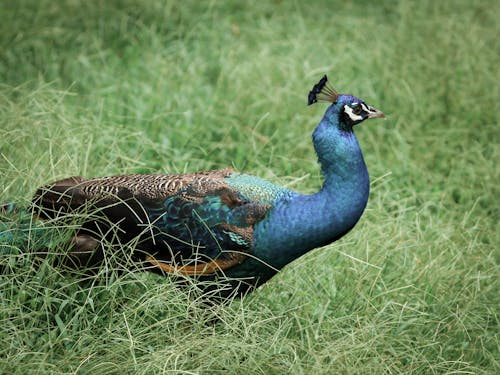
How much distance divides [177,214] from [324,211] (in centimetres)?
59

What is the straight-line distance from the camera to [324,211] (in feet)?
11.5

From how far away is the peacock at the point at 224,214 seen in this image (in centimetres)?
352

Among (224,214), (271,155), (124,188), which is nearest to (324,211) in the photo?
(224,214)

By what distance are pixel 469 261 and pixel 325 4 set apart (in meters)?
3.48

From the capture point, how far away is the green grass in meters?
3.35

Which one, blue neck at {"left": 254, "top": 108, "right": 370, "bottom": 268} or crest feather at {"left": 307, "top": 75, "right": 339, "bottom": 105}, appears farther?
crest feather at {"left": 307, "top": 75, "right": 339, "bottom": 105}

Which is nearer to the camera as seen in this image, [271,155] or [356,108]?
[356,108]

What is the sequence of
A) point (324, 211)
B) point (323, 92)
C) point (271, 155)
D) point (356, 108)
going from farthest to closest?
point (271, 155) → point (323, 92) → point (356, 108) → point (324, 211)

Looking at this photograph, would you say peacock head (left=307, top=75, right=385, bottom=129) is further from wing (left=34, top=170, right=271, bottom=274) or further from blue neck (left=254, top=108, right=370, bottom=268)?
wing (left=34, top=170, right=271, bottom=274)

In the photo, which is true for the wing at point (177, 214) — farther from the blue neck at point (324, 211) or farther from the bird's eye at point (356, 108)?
the bird's eye at point (356, 108)

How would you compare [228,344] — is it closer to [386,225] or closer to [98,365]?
[98,365]

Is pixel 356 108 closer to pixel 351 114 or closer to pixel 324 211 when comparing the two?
pixel 351 114

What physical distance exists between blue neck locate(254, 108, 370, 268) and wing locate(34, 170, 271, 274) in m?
0.08

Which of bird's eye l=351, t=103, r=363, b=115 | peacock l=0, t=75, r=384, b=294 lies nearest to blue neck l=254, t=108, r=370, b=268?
peacock l=0, t=75, r=384, b=294
